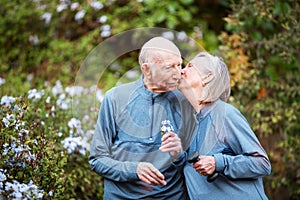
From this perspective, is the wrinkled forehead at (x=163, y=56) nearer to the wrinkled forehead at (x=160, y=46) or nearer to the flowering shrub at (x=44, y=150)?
the wrinkled forehead at (x=160, y=46)

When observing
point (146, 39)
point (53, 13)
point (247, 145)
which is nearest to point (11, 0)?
point (53, 13)

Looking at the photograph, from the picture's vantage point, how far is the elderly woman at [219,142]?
288 cm

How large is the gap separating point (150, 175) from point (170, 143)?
195 millimetres

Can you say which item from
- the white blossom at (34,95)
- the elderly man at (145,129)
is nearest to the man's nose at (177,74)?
the elderly man at (145,129)

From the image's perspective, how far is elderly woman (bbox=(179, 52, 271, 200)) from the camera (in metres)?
2.88

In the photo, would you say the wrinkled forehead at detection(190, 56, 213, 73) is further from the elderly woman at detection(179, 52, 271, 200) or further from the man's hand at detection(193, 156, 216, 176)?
the man's hand at detection(193, 156, 216, 176)

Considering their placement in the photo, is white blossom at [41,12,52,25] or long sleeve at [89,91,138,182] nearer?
long sleeve at [89,91,138,182]

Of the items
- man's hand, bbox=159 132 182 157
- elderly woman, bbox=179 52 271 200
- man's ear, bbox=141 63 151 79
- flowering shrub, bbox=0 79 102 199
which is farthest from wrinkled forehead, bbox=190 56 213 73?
flowering shrub, bbox=0 79 102 199

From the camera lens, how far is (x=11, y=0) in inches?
274

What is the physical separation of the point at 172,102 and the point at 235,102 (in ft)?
6.55

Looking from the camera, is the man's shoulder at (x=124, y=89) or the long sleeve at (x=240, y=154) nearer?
the long sleeve at (x=240, y=154)

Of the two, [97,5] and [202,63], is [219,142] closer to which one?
[202,63]

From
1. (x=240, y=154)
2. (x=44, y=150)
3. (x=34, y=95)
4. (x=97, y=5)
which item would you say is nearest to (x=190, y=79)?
(x=240, y=154)

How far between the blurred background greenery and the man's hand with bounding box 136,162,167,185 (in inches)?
29.6
